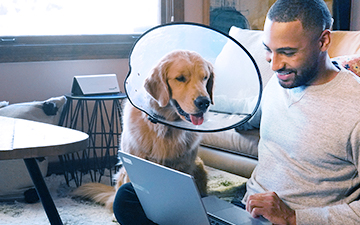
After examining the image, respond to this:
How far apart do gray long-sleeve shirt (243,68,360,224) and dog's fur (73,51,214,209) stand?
0.24m

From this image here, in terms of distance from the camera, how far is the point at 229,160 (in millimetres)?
1924

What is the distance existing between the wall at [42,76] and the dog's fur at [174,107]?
132cm

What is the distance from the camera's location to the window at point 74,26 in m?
2.57

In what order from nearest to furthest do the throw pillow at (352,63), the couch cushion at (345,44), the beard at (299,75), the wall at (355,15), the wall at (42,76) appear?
1. the beard at (299,75)
2. the throw pillow at (352,63)
3. the couch cushion at (345,44)
4. the wall at (42,76)
5. the wall at (355,15)

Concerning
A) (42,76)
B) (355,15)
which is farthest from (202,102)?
(355,15)

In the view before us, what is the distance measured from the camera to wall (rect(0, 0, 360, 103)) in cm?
256

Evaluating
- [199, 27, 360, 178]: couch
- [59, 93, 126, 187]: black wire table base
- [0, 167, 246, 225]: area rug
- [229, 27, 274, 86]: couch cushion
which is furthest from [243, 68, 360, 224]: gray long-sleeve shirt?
[59, 93, 126, 187]: black wire table base

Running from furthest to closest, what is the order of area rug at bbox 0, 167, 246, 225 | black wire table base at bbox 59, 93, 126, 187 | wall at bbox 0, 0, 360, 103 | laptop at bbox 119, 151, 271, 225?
wall at bbox 0, 0, 360, 103
black wire table base at bbox 59, 93, 126, 187
area rug at bbox 0, 167, 246, 225
laptop at bbox 119, 151, 271, 225

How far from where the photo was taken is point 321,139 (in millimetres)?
1010

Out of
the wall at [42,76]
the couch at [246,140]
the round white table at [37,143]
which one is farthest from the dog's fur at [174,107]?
the wall at [42,76]

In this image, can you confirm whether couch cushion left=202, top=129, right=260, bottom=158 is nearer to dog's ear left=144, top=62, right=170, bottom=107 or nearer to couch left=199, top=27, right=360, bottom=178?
couch left=199, top=27, right=360, bottom=178

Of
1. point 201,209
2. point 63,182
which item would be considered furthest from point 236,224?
point 63,182

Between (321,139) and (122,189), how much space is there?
670 mm

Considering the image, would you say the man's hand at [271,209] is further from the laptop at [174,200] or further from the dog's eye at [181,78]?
the dog's eye at [181,78]
